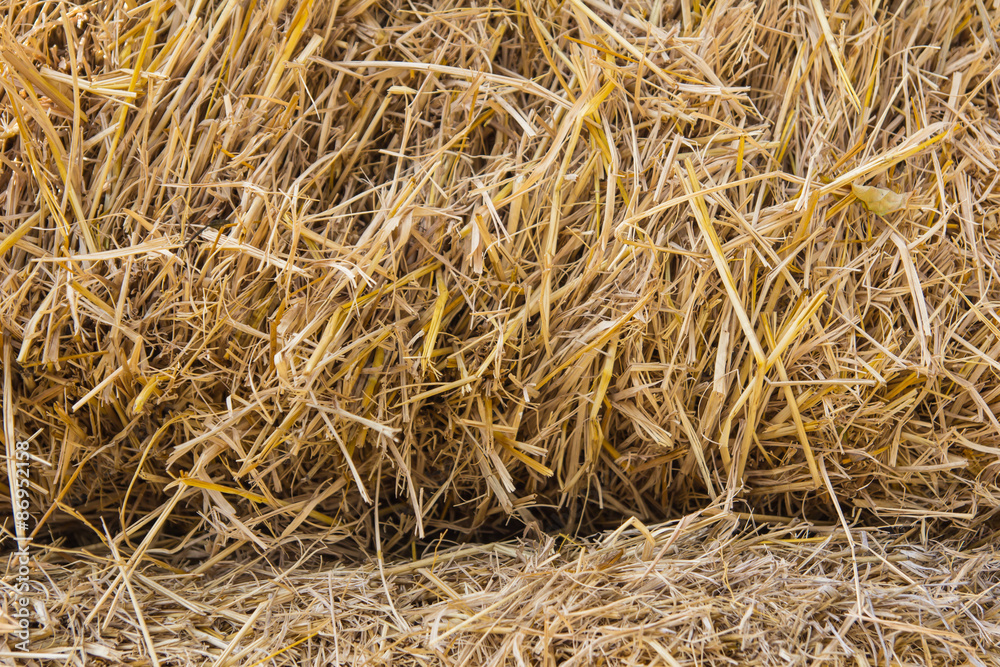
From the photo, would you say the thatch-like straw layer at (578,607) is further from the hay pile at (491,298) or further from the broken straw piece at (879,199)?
the broken straw piece at (879,199)

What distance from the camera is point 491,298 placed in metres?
0.84

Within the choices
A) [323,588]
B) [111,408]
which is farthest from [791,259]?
[111,408]

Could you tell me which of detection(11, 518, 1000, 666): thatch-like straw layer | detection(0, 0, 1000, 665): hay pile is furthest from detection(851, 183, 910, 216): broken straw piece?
detection(11, 518, 1000, 666): thatch-like straw layer

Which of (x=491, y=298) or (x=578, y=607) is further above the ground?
(x=491, y=298)

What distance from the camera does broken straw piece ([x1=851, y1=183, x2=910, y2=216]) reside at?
32.8 inches

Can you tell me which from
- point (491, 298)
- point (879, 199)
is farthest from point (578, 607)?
point (879, 199)

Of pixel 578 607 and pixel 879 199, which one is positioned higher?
pixel 879 199

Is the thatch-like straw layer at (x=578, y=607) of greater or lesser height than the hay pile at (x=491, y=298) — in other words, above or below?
below

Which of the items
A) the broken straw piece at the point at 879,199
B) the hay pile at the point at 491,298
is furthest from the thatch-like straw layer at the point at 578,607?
the broken straw piece at the point at 879,199

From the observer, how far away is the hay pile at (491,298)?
806 millimetres

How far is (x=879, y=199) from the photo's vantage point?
841 mm

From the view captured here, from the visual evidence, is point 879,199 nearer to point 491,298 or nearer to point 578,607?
point 491,298

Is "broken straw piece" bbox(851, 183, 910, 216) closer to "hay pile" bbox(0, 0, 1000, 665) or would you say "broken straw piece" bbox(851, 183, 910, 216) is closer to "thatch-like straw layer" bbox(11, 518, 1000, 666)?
"hay pile" bbox(0, 0, 1000, 665)

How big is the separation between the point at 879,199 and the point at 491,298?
0.49 meters
